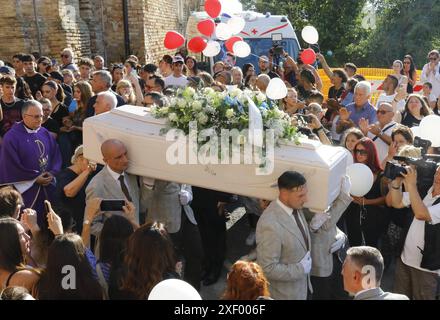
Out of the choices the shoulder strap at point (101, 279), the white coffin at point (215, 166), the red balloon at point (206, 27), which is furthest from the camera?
the red balloon at point (206, 27)

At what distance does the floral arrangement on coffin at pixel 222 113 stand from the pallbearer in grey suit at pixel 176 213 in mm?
773

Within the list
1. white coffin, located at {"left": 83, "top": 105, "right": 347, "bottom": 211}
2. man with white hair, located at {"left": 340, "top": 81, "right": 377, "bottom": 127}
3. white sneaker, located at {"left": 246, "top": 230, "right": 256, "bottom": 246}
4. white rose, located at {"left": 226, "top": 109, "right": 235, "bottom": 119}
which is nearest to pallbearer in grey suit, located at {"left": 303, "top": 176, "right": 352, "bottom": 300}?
white coffin, located at {"left": 83, "top": 105, "right": 347, "bottom": 211}

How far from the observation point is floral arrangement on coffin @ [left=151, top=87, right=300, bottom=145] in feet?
12.3

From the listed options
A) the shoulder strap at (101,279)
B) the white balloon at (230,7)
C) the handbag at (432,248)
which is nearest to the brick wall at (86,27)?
the white balloon at (230,7)

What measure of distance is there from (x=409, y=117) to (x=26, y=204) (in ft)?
15.2

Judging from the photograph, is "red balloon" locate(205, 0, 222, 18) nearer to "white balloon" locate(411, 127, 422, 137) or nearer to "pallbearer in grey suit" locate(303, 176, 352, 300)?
"white balloon" locate(411, 127, 422, 137)

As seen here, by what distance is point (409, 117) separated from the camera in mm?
6359

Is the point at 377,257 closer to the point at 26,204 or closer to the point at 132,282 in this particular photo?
the point at 132,282

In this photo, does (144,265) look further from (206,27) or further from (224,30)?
(206,27)

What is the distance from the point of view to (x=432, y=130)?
15.3ft

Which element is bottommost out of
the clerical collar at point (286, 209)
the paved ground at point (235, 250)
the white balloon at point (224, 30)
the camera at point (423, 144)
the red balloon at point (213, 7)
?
the paved ground at point (235, 250)

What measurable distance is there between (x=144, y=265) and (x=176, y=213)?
166 centimetres

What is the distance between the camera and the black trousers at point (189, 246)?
4.77 m

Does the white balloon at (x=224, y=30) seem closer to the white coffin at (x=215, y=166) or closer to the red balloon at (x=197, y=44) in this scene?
the red balloon at (x=197, y=44)
